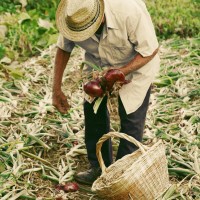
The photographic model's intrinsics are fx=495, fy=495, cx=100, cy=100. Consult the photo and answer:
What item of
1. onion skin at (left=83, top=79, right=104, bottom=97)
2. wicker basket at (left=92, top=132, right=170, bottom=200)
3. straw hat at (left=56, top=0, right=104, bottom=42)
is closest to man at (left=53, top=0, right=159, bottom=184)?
straw hat at (left=56, top=0, right=104, bottom=42)

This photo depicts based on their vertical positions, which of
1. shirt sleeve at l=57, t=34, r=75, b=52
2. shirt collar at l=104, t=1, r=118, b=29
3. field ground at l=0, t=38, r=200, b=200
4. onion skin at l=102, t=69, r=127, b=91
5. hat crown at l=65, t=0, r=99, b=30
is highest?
hat crown at l=65, t=0, r=99, b=30

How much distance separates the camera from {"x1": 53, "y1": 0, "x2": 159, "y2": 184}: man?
3.07m

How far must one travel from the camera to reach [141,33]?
3.09 metres

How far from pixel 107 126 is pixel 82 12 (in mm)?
970

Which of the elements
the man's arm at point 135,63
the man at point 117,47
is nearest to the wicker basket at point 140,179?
the man at point 117,47

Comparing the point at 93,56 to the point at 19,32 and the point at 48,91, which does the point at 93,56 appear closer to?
the point at 48,91

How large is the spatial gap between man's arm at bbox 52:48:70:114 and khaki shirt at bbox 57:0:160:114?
0.06 meters

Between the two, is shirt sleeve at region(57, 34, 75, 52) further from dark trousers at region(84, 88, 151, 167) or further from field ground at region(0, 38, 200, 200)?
dark trousers at region(84, 88, 151, 167)

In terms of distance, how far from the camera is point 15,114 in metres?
4.82

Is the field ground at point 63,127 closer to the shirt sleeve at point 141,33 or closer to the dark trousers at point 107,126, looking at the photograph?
the dark trousers at point 107,126

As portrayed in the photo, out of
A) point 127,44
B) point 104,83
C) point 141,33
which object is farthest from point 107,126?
point 141,33

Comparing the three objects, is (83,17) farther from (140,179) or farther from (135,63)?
(140,179)

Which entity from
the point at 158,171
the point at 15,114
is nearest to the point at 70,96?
the point at 15,114

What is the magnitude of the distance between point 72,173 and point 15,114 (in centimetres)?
121
